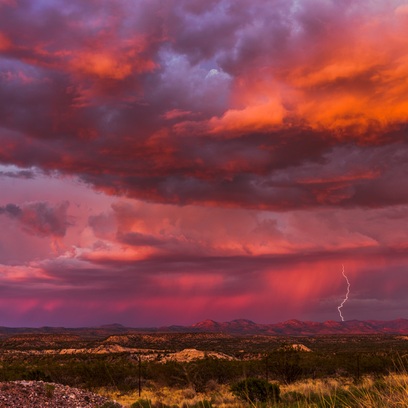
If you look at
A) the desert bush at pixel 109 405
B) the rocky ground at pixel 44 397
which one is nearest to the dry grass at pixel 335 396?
the desert bush at pixel 109 405

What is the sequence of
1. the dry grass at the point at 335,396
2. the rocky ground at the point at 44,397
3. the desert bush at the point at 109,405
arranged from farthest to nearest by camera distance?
the desert bush at the point at 109,405
the rocky ground at the point at 44,397
the dry grass at the point at 335,396

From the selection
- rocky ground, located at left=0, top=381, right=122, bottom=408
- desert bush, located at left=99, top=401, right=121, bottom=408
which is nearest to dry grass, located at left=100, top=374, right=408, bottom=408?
desert bush, located at left=99, top=401, right=121, bottom=408

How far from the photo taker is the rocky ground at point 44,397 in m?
22.2

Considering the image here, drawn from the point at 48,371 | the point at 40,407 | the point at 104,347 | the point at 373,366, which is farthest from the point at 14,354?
the point at 40,407

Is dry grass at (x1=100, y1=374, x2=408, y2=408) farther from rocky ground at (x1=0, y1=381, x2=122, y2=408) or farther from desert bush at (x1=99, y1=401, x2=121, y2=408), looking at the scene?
rocky ground at (x1=0, y1=381, x2=122, y2=408)

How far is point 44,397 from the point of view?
76.6ft

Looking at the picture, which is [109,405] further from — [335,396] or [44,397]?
[335,396]

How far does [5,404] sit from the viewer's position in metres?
21.5

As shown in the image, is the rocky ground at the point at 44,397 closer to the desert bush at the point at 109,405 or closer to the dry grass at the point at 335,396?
the desert bush at the point at 109,405

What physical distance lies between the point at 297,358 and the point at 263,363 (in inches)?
136

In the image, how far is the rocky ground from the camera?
73.0 feet

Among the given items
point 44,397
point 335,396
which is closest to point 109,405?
point 44,397

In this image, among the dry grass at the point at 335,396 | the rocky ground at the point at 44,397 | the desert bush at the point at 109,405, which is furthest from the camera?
the desert bush at the point at 109,405

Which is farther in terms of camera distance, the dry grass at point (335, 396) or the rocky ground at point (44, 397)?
the rocky ground at point (44, 397)
